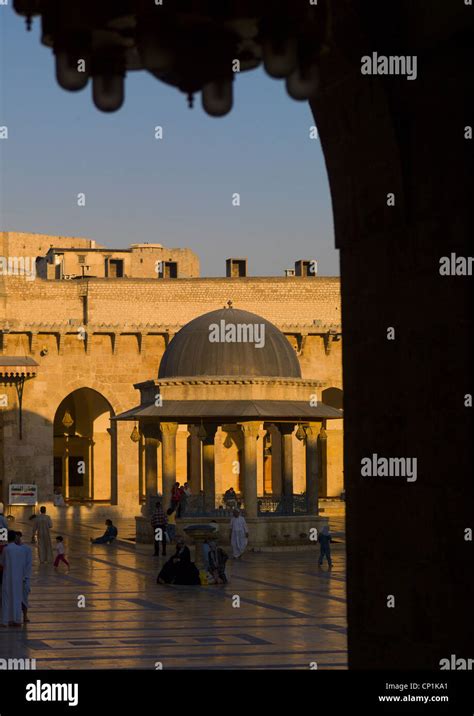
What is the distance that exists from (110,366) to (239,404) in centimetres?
1602

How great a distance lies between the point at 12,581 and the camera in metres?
15.2

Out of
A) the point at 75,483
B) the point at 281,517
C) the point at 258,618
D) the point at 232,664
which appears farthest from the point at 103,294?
the point at 232,664

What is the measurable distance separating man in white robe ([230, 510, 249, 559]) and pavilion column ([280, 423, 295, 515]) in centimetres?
239

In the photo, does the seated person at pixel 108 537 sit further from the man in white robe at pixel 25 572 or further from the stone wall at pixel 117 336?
the man in white robe at pixel 25 572

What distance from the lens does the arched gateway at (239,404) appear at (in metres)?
26.6

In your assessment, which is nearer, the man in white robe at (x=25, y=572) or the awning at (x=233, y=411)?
the man in white robe at (x=25, y=572)

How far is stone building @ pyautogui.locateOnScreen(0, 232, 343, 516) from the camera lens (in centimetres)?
4091

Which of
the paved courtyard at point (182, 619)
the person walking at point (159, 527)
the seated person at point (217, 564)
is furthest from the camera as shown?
the person walking at point (159, 527)

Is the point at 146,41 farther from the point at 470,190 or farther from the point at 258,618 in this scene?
the point at 258,618

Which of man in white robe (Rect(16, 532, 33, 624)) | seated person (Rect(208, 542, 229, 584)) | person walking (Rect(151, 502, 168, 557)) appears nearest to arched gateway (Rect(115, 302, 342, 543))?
person walking (Rect(151, 502, 168, 557))

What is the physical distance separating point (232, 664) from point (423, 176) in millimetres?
7419

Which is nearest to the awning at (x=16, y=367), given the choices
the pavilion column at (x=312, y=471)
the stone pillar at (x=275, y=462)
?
the stone pillar at (x=275, y=462)

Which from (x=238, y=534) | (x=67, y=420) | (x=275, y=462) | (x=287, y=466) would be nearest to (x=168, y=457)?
(x=287, y=466)

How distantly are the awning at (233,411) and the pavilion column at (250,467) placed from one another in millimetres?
325
